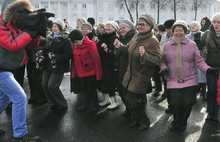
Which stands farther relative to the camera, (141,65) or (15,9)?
(141,65)

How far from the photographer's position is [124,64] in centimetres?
452

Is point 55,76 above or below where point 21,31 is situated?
below

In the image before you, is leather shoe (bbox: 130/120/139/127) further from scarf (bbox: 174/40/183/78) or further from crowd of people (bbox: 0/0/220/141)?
scarf (bbox: 174/40/183/78)

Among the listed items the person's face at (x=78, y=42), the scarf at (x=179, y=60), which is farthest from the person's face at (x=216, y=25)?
the person's face at (x=78, y=42)

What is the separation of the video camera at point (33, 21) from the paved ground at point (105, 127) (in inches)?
69.2

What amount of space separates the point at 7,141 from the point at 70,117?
1337 millimetres

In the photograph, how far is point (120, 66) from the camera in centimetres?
466

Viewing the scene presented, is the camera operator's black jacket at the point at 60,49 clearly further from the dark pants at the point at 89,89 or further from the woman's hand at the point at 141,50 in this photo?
the woman's hand at the point at 141,50

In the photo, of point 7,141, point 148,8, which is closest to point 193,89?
point 7,141

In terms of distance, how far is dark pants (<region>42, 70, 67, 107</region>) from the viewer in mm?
5053

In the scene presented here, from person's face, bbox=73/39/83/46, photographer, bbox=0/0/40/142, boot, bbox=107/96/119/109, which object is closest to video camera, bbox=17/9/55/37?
photographer, bbox=0/0/40/142

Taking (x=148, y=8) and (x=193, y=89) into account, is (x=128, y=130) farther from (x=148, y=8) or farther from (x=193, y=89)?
(x=148, y=8)

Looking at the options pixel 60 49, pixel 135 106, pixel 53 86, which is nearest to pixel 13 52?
pixel 60 49

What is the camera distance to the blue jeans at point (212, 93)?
435 cm
